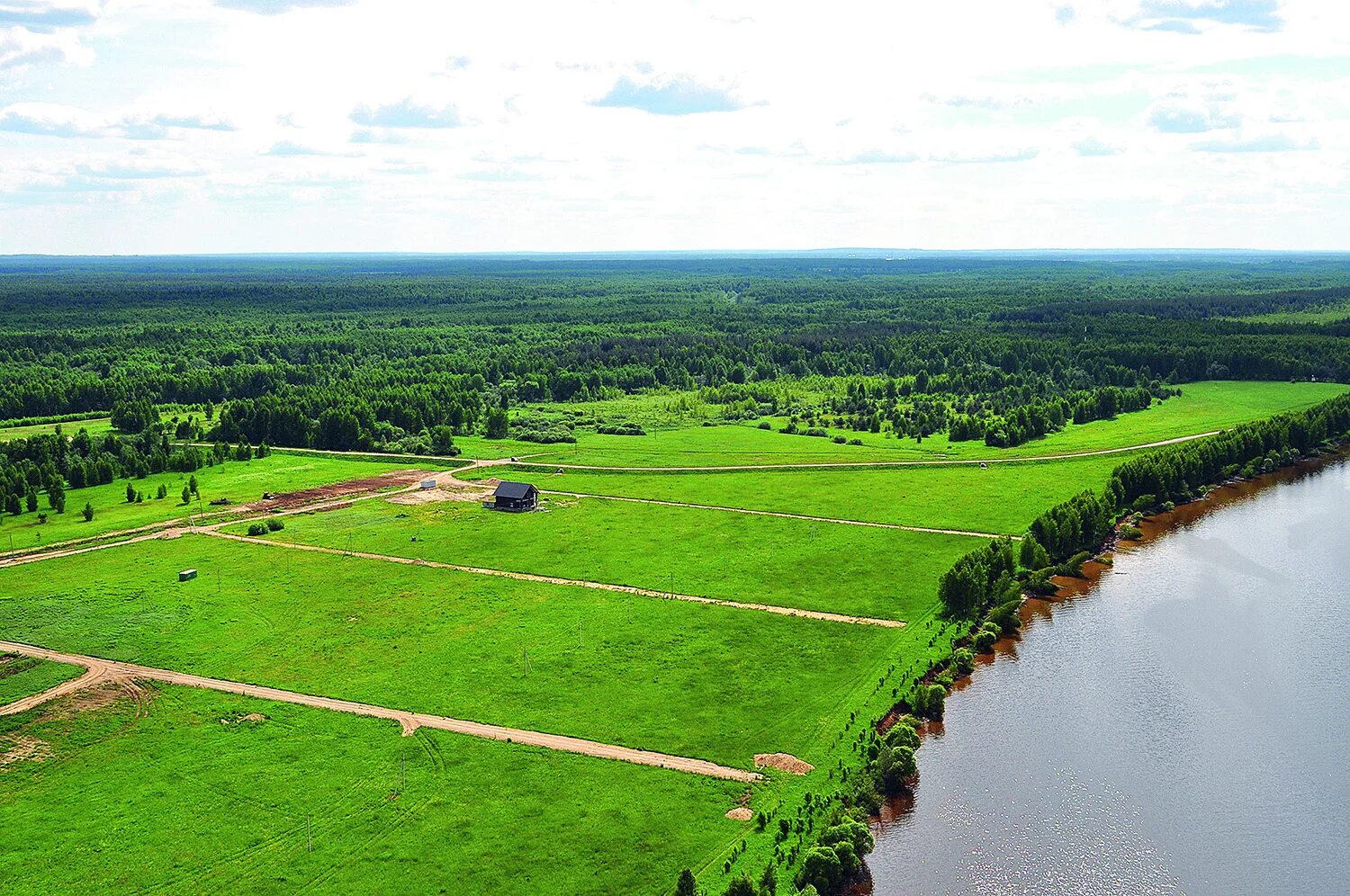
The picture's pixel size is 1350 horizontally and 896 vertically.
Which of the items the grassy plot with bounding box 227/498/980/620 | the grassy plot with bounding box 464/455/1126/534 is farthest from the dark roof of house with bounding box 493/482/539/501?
the grassy plot with bounding box 464/455/1126/534

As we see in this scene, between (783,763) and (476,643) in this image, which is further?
(476,643)

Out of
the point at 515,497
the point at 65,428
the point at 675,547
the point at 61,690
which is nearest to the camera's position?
the point at 61,690

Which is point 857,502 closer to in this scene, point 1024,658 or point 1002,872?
point 1024,658

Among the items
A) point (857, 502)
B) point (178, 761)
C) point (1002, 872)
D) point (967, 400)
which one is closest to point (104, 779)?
point (178, 761)

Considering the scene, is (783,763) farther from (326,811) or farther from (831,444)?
(831,444)

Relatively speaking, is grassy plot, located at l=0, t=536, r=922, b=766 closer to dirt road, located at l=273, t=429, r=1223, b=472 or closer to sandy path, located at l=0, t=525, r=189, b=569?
sandy path, located at l=0, t=525, r=189, b=569

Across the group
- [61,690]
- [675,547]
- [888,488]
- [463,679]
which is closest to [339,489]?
[675,547]
